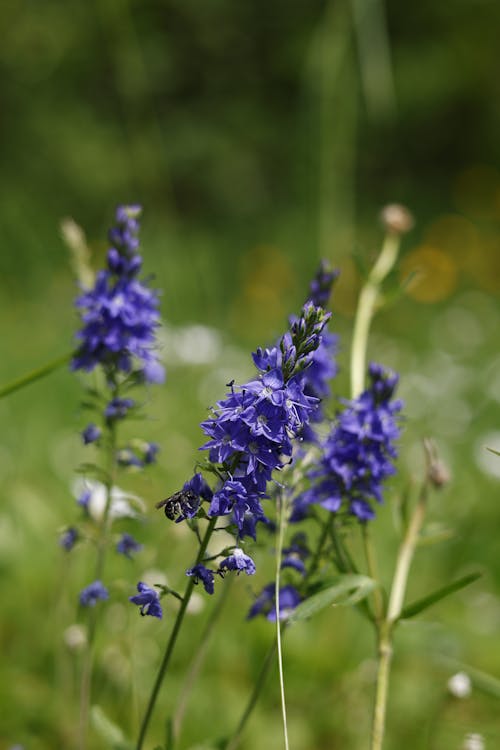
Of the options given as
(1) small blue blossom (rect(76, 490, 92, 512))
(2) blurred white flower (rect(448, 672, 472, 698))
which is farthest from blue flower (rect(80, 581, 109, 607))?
(2) blurred white flower (rect(448, 672, 472, 698))

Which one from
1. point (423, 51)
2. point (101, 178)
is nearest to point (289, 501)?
point (101, 178)

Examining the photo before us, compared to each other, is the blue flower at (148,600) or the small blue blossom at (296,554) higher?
the small blue blossom at (296,554)

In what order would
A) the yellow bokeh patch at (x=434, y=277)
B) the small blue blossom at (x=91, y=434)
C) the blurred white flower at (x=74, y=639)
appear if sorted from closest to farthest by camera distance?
1. the small blue blossom at (x=91, y=434)
2. the blurred white flower at (x=74, y=639)
3. the yellow bokeh patch at (x=434, y=277)

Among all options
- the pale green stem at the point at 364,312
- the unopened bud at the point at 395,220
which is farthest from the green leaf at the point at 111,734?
the unopened bud at the point at 395,220

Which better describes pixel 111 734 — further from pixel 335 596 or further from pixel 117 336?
pixel 117 336

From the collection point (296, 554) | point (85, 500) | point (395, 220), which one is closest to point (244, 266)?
point (395, 220)

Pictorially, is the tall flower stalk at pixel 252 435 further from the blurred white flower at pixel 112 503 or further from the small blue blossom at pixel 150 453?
the blurred white flower at pixel 112 503

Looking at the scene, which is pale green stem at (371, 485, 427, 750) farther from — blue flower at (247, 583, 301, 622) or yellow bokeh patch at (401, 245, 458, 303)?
yellow bokeh patch at (401, 245, 458, 303)

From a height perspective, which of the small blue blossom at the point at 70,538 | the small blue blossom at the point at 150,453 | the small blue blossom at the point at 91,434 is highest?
the small blue blossom at the point at 91,434
